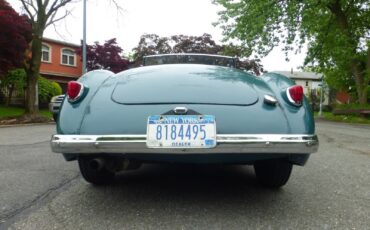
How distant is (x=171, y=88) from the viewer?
2.71m

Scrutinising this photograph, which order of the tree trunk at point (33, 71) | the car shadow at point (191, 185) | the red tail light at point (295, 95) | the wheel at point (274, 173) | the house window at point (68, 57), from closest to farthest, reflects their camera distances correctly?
the red tail light at point (295, 95) < the car shadow at point (191, 185) < the wheel at point (274, 173) < the tree trunk at point (33, 71) < the house window at point (68, 57)

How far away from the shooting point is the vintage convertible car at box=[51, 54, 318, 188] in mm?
2379

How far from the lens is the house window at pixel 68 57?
29.1 m

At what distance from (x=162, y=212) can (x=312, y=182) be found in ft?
5.63

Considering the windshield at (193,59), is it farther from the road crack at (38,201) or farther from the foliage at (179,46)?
the foliage at (179,46)

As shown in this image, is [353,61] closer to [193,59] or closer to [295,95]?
[193,59]

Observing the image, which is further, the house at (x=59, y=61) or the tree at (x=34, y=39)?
the house at (x=59, y=61)

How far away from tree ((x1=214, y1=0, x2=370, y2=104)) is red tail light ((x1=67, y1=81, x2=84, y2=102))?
15943 mm

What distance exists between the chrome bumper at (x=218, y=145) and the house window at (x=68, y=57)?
28.0 m

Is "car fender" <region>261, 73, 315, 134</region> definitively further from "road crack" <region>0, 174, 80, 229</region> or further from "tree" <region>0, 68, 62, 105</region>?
"tree" <region>0, 68, 62, 105</region>

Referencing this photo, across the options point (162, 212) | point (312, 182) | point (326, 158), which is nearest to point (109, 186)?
point (162, 212)

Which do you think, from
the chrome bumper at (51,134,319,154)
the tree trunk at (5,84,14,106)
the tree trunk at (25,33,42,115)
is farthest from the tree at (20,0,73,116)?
the chrome bumper at (51,134,319,154)

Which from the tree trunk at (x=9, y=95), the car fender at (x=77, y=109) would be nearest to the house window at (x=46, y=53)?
the tree trunk at (x=9, y=95)

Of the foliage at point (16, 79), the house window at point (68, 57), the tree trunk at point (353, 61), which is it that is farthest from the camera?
the house window at point (68, 57)
